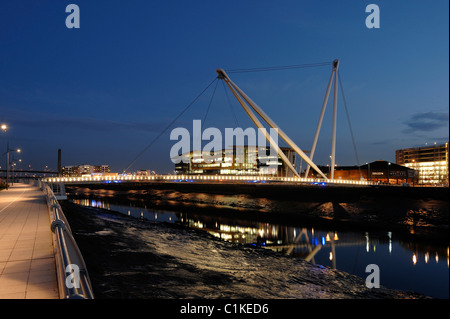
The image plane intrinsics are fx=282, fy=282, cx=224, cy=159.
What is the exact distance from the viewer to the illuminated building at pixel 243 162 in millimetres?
111975

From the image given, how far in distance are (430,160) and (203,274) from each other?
16255 centimetres

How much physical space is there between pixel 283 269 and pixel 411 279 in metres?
7.65

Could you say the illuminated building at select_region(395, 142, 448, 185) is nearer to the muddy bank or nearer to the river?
the river

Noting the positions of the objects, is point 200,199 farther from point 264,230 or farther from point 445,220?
point 445,220

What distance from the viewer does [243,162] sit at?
12194 centimetres

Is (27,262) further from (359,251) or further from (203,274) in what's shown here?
(359,251)

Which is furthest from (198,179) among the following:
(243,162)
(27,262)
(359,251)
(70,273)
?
(243,162)

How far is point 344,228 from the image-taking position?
3253cm

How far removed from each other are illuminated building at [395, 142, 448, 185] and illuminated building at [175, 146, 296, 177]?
198ft

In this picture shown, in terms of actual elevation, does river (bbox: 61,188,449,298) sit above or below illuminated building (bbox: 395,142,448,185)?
below

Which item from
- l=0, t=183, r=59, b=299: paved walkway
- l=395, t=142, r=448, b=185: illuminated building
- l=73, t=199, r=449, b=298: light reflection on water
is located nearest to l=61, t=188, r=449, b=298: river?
l=73, t=199, r=449, b=298: light reflection on water

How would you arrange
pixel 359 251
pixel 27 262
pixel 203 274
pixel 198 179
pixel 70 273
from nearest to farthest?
1. pixel 70 273
2. pixel 27 262
3. pixel 203 274
4. pixel 359 251
5. pixel 198 179

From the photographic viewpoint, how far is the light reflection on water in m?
16.7
